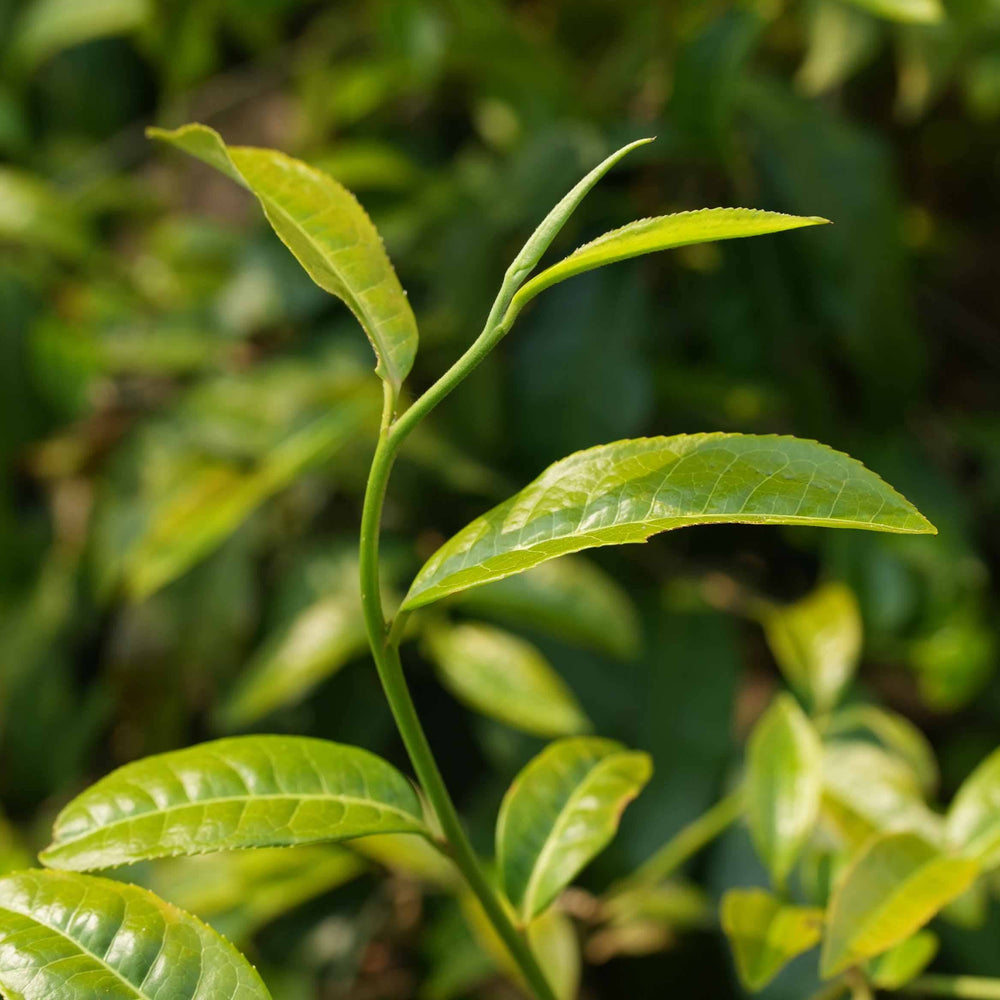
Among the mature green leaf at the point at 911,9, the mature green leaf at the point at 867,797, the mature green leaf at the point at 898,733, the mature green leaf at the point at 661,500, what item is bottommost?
the mature green leaf at the point at 898,733

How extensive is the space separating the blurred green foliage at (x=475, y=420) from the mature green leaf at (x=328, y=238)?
386mm

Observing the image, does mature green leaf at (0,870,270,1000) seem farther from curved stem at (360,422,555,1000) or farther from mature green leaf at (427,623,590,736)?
mature green leaf at (427,623,590,736)

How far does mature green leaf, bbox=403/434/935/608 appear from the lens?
1.06 ft

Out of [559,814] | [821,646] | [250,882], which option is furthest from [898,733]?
[250,882]

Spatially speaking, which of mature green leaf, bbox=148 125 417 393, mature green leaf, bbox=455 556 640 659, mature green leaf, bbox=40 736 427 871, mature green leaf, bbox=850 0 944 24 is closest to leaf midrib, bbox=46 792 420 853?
mature green leaf, bbox=40 736 427 871

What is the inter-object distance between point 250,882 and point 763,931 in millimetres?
479

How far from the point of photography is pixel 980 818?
0.52 m

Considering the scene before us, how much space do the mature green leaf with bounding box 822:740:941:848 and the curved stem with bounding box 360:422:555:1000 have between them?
309mm

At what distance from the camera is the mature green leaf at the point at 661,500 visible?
32cm

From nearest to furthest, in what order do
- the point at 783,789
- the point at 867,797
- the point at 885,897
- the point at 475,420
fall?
the point at 885,897 < the point at 783,789 < the point at 867,797 < the point at 475,420

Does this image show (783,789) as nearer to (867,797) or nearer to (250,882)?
(867,797)

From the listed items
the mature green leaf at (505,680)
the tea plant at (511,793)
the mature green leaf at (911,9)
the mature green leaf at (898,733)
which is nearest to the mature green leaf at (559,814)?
the tea plant at (511,793)

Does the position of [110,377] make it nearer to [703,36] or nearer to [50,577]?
[50,577]

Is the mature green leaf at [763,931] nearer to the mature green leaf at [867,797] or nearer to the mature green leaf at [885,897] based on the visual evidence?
the mature green leaf at [885,897]
